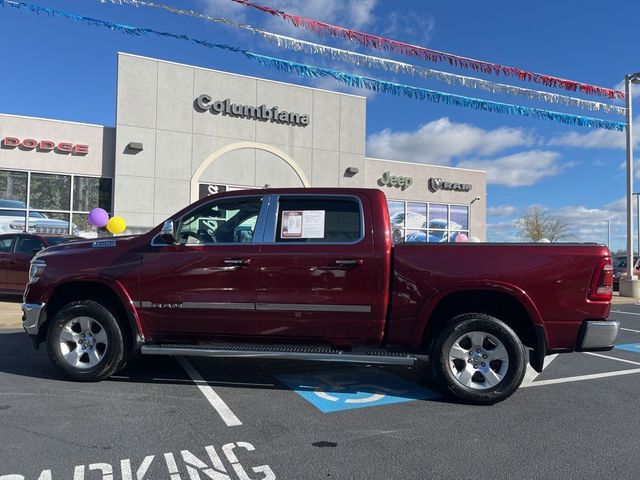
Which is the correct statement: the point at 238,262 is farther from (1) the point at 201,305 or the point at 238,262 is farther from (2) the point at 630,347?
(2) the point at 630,347

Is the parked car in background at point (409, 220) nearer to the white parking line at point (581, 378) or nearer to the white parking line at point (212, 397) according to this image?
the white parking line at point (581, 378)

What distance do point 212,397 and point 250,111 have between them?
16922 mm

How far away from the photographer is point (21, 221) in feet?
58.3

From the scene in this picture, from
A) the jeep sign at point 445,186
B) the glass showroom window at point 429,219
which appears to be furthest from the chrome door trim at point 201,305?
the jeep sign at point 445,186

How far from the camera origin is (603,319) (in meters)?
4.76

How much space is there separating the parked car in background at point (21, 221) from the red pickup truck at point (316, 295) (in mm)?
14045

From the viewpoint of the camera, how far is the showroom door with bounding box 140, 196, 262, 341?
5154mm

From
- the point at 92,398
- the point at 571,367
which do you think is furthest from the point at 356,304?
the point at 571,367

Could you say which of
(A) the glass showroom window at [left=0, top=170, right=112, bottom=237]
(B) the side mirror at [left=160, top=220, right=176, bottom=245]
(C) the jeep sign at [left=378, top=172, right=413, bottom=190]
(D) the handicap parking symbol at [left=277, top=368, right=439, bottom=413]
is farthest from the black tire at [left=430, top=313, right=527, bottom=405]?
(C) the jeep sign at [left=378, top=172, right=413, bottom=190]

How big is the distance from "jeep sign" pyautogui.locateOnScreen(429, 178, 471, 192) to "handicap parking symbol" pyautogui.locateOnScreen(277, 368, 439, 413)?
1983 cm

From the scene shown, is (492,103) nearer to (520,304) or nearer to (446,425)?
(520,304)

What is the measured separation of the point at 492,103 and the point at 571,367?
298 inches

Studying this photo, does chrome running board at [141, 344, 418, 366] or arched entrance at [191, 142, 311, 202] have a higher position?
arched entrance at [191, 142, 311, 202]

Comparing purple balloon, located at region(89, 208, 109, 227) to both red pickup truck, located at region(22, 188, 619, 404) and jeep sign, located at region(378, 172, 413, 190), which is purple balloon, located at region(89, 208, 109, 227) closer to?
red pickup truck, located at region(22, 188, 619, 404)
